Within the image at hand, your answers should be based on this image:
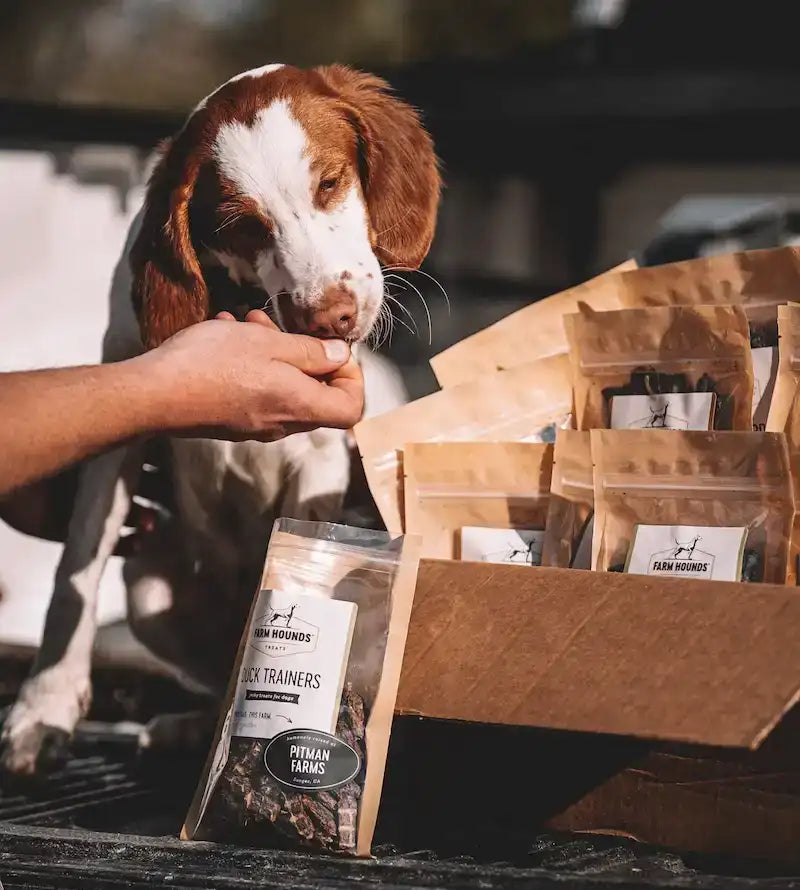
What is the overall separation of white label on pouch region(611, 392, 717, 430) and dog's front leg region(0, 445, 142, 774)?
2.27 ft

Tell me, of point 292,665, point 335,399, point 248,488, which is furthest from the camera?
point 248,488

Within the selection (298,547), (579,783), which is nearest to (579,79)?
(298,547)

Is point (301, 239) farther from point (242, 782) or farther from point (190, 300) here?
point (242, 782)

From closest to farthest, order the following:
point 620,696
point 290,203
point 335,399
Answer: point 620,696 → point 335,399 → point 290,203

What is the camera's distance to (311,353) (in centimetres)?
123

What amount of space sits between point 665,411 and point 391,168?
0.50m

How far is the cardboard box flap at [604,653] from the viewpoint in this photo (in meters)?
0.96

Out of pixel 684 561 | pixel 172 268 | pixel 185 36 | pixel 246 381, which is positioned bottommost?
pixel 684 561

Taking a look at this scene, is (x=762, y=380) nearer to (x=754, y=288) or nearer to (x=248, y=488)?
(x=754, y=288)

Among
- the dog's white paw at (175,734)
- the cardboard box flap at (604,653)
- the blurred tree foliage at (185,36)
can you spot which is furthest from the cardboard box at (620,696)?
the blurred tree foliage at (185,36)

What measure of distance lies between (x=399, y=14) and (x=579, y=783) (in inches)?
54.8

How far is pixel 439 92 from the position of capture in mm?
1820

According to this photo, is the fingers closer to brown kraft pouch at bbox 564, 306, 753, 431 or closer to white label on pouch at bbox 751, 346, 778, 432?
brown kraft pouch at bbox 564, 306, 753, 431

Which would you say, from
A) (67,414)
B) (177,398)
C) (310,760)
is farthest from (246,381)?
(310,760)
